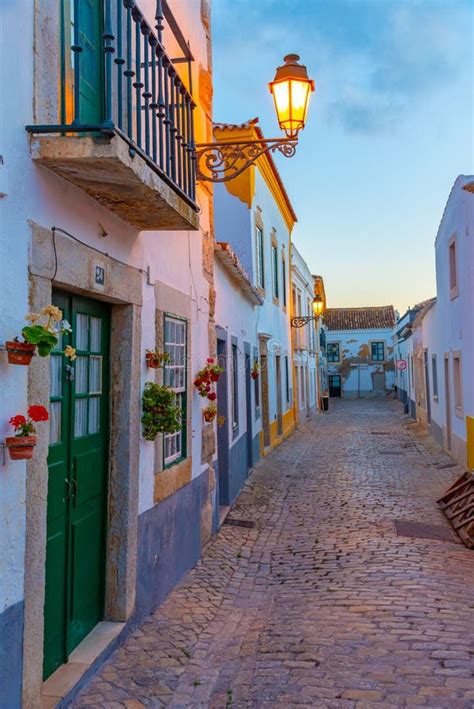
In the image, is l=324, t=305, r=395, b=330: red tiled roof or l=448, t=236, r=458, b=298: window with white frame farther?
l=324, t=305, r=395, b=330: red tiled roof

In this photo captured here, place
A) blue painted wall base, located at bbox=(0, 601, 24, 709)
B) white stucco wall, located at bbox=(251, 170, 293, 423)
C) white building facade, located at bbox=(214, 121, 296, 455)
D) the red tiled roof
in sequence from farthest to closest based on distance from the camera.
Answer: the red tiled roof, white stucco wall, located at bbox=(251, 170, 293, 423), white building facade, located at bbox=(214, 121, 296, 455), blue painted wall base, located at bbox=(0, 601, 24, 709)

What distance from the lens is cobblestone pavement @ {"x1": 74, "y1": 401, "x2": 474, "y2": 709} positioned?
3.72 m

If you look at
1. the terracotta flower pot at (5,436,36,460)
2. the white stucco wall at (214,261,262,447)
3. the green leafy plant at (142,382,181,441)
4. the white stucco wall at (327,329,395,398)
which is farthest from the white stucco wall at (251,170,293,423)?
the white stucco wall at (327,329,395,398)

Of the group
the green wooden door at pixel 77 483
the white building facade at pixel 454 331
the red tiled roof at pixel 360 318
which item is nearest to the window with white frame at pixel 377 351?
the red tiled roof at pixel 360 318

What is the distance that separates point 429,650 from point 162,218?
3.62 meters

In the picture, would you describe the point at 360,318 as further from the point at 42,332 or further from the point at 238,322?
the point at 42,332

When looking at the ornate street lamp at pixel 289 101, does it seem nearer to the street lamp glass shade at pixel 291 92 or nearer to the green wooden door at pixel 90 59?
the street lamp glass shade at pixel 291 92

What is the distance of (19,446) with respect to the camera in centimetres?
277

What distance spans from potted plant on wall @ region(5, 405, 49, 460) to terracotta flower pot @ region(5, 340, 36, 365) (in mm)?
228

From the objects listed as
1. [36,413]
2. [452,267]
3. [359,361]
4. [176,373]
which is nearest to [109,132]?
[36,413]

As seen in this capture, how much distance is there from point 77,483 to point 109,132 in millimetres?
2191

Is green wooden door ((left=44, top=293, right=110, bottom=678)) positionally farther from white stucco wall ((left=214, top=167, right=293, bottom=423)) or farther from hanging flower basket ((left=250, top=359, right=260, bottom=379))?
white stucco wall ((left=214, top=167, right=293, bottom=423))

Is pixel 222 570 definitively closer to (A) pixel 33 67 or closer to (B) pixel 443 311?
(A) pixel 33 67

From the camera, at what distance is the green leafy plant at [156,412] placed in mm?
4660
